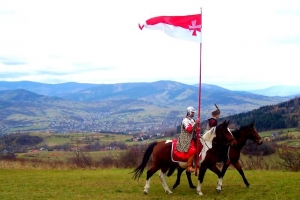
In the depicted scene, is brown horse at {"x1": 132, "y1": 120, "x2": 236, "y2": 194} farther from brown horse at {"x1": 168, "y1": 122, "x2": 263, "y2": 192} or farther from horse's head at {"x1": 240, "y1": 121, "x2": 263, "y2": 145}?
horse's head at {"x1": 240, "y1": 121, "x2": 263, "y2": 145}

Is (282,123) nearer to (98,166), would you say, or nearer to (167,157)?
(98,166)

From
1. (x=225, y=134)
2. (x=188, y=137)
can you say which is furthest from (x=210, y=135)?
(x=188, y=137)

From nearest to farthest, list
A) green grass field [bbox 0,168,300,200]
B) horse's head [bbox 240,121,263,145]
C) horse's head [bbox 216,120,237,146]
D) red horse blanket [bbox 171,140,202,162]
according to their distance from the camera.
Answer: green grass field [bbox 0,168,300,200], horse's head [bbox 216,120,237,146], red horse blanket [bbox 171,140,202,162], horse's head [bbox 240,121,263,145]

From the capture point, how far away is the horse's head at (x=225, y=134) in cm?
1275

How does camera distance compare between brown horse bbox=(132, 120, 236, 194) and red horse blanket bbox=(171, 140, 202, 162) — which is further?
red horse blanket bbox=(171, 140, 202, 162)

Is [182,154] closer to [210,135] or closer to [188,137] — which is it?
[188,137]

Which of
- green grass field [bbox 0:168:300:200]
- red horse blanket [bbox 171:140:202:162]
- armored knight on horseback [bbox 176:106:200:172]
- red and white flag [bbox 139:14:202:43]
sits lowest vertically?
green grass field [bbox 0:168:300:200]

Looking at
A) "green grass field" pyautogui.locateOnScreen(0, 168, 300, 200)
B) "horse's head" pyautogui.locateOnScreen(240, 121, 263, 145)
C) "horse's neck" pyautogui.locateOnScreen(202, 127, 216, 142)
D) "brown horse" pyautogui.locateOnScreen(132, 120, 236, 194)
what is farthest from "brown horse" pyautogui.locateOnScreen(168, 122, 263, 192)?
"horse's neck" pyautogui.locateOnScreen(202, 127, 216, 142)

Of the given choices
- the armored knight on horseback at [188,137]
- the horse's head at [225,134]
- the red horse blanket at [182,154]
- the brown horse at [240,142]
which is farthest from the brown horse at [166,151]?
the brown horse at [240,142]

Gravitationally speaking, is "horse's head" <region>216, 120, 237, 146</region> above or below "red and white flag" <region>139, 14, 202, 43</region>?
below

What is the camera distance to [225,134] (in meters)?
12.9

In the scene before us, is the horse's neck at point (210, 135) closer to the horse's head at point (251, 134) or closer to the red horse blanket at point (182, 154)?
the red horse blanket at point (182, 154)

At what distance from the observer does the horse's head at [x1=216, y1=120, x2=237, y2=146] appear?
41.8 ft

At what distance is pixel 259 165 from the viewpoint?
77.1ft
